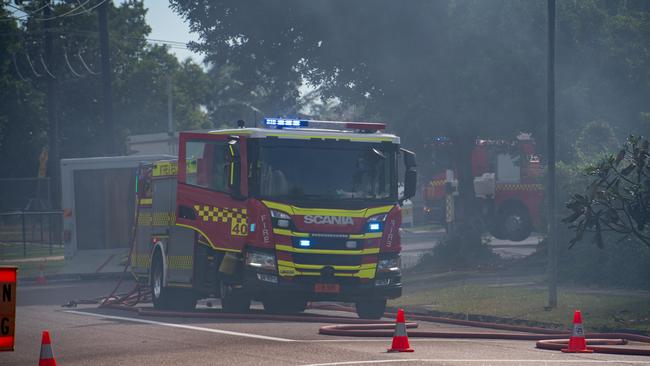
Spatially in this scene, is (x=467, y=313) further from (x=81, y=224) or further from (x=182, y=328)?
(x=81, y=224)

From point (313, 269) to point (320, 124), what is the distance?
2.62m

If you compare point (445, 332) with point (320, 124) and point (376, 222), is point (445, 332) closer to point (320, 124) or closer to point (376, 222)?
point (376, 222)

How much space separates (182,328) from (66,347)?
256cm

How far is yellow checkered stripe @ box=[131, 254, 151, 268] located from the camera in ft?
71.5

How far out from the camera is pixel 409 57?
28.9 metres

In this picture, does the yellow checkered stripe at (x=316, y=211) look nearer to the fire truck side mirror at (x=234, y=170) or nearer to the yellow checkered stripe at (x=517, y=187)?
the fire truck side mirror at (x=234, y=170)

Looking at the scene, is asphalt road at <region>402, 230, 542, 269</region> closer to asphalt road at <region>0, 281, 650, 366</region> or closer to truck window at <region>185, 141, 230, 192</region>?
truck window at <region>185, 141, 230, 192</region>

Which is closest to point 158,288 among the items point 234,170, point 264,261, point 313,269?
point 264,261

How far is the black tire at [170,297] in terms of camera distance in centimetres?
2028

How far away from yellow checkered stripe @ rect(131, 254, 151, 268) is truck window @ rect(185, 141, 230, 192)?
301 cm

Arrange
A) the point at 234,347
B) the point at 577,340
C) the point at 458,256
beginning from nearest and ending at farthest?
the point at 577,340 < the point at 234,347 < the point at 458,256

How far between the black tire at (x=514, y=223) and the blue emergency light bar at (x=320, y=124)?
2177 centimetres

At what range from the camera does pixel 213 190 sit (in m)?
18.6

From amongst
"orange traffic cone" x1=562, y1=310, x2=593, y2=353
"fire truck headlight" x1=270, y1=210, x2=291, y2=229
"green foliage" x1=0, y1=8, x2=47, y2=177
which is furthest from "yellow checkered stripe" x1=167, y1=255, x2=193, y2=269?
"green foliage" x1=0, y1=8, x2=47, y2=177
